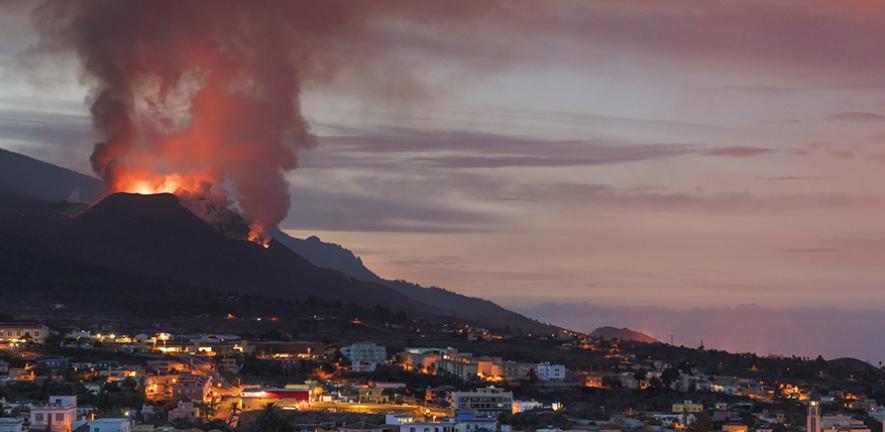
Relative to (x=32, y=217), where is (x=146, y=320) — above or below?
below

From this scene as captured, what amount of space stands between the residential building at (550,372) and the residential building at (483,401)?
14.4m

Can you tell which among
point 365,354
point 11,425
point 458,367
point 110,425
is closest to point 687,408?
point 458,367

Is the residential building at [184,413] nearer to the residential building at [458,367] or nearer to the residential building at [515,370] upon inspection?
the residential building at [458,367]

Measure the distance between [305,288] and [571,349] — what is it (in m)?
46.6

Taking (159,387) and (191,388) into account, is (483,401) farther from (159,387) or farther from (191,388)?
(159,387)

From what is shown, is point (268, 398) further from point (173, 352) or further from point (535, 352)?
point (535, 352)

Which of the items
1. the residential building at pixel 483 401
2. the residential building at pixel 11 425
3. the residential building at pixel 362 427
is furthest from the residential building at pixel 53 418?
the residential building at pixel 483 401

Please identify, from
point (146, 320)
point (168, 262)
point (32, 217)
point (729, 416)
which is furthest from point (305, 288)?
point (729, 416)

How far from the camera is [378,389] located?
80500mm

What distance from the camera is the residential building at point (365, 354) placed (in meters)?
95.2

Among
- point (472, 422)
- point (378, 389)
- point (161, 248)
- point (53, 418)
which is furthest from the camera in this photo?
point (161, 248)

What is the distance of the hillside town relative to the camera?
65312 mm

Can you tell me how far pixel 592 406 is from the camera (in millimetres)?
78500

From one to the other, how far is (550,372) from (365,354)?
36.4 feet
